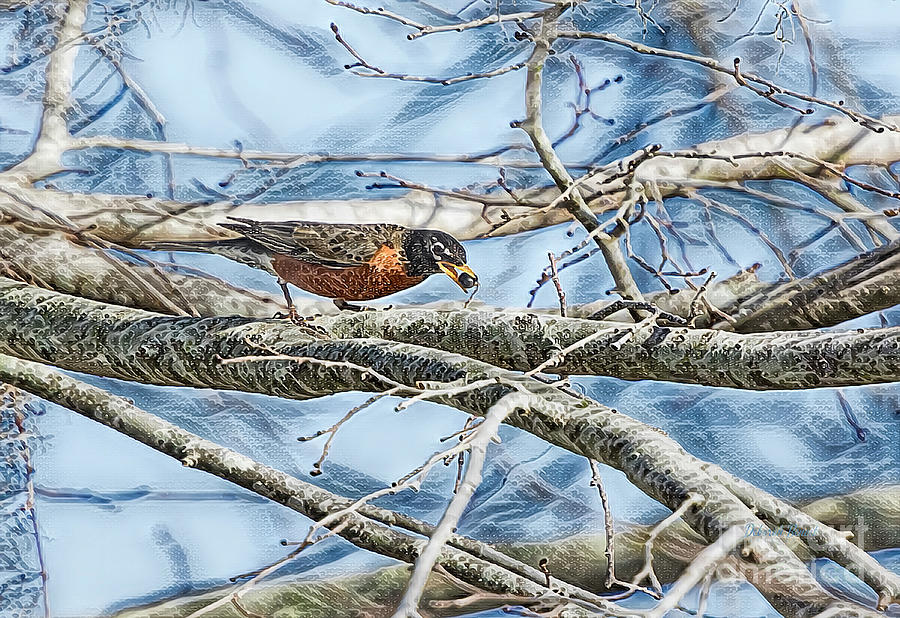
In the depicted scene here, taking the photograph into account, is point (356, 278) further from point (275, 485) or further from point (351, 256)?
point (275, 485)

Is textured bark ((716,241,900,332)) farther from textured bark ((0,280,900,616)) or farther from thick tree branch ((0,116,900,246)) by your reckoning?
textured bark ((0,280,900,616))

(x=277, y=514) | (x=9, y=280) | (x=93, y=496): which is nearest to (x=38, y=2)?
(x=9, y=280)

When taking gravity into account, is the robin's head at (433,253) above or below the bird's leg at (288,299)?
above

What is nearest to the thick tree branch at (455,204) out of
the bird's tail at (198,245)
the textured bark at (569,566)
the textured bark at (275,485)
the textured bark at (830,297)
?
the bird's tail at (198,245)

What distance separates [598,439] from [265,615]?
65 cm

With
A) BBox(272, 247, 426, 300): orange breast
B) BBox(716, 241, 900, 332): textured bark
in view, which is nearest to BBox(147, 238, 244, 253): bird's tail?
BBox(272, 247, 426, 300): orange breast

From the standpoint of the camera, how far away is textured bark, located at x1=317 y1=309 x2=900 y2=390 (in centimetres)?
95

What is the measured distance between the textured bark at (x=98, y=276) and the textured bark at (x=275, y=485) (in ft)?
0.52

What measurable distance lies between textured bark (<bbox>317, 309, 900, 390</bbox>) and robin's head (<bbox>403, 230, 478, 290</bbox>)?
67 millimetres

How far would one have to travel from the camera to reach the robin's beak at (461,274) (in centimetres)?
123

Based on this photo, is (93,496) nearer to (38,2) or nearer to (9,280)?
(9,280)

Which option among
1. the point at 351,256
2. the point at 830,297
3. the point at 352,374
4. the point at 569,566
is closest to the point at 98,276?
the point at 351,256

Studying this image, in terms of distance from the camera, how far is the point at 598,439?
0.90m

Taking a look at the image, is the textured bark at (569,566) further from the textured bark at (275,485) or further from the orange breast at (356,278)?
the orange breast at (356,278)
